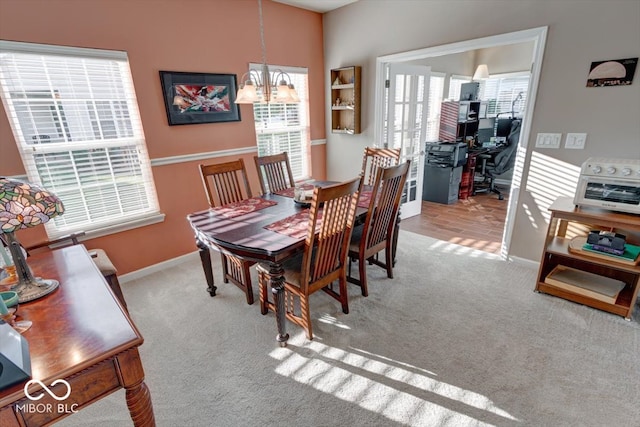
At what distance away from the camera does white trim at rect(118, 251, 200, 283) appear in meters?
2.91

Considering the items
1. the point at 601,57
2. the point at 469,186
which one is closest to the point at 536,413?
the point at 601,57

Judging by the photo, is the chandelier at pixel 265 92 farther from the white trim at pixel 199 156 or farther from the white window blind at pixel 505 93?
the white window blind at pixel 505 93

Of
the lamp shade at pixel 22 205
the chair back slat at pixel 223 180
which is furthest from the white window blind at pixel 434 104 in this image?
the lamp shade at pixel 22 205

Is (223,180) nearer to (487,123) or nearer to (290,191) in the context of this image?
(290,191)

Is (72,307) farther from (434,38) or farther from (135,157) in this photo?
(434,38)

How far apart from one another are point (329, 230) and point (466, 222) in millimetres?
2934

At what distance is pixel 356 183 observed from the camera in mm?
1889

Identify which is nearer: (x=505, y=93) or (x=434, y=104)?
(x=434, y=104)

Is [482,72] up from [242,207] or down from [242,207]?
up

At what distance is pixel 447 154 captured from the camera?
15.3 ft

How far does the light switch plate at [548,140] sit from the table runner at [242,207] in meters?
2.33

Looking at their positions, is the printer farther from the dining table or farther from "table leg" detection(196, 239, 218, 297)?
"table leg" detection(196, 239, 218, 297)

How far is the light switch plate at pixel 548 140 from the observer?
2.55 metres

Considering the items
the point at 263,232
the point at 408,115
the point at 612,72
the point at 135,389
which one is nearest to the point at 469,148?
the point at 408,115
